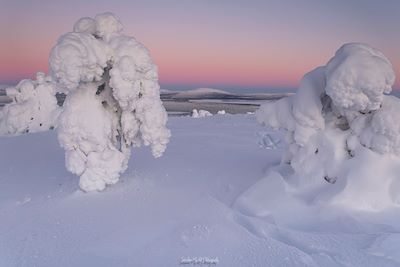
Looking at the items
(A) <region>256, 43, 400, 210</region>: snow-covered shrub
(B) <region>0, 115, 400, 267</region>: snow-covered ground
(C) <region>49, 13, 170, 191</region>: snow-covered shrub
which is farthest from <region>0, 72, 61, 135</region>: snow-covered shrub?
(A) <region>256, 43, 400, 210</region>: snow-covered shrub

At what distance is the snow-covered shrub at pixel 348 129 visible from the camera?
20.3 ft

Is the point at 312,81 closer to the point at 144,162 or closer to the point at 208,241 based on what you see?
the point at 208,241

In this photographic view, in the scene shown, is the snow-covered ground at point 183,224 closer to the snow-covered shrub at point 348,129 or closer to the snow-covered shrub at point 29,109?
the snow-covered shrub at point 348,129

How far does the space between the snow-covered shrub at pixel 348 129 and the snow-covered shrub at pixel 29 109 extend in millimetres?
15394

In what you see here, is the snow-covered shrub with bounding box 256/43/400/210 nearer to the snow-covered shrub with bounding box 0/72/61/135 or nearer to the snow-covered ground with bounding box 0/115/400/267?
the snow-covered ground with bounding box 0/115/400/267

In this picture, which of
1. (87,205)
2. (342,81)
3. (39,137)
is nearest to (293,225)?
(342,81)

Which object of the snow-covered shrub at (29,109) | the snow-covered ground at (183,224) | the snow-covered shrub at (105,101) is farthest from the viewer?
the snow-covered shrub at (29,109)

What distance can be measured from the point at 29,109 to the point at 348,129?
16.8 meters

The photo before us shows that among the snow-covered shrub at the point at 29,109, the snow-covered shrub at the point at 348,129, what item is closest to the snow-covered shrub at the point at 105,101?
the snow-covered shrub at the point at 348,129

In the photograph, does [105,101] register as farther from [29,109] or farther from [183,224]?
[29,109]

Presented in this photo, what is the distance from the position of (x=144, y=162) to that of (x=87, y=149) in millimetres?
2943

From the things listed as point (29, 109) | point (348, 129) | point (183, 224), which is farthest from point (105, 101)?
point (29, 109)

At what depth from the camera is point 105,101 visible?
25.5 feet

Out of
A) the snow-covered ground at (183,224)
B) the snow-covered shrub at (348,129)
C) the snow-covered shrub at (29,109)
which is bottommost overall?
the snow-covered shrub at (29,109)
